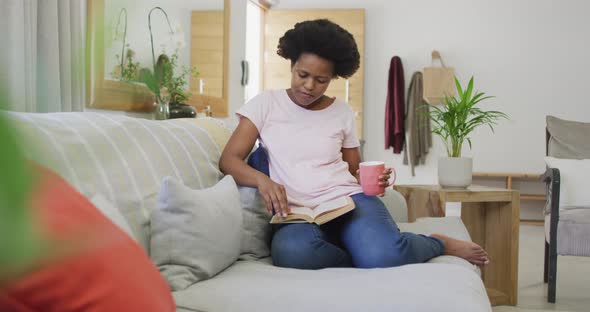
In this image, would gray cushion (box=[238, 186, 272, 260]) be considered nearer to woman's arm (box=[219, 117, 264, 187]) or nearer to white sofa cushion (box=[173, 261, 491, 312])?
woman's arm (box=[219, 117, 264, 187])

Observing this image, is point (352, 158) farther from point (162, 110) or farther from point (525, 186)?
point (525, 186)

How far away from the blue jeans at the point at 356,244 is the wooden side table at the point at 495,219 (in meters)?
0.96

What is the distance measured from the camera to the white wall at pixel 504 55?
265 inches

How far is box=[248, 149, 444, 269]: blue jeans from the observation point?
1.90m

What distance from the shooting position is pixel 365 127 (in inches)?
276

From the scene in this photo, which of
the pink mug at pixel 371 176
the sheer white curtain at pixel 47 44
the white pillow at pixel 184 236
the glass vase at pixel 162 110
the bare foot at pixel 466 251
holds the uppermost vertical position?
the sheer white curtain at pixel 47 44

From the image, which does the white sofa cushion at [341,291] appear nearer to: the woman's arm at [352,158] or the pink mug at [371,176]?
the pink mug at [371,176]

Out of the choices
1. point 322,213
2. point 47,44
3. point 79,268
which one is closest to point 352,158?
point 322,213

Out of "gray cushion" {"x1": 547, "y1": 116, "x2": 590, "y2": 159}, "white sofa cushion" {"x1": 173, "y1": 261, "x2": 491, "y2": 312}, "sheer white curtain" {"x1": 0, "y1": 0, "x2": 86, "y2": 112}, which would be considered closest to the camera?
"white sofa cushion" {"x1": 173, "y1": 261, "x2": 491, "y2": 312}

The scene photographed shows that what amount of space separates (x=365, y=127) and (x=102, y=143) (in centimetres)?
553

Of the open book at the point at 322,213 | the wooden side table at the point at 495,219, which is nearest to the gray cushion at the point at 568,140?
the wooden side table at the point at 495,219

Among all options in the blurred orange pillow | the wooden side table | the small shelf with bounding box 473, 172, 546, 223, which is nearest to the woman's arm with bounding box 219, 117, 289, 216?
the blurred orange pillow

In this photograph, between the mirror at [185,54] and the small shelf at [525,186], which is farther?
the small shelf at [525,186]

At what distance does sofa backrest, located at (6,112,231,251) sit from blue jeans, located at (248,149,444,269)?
1.21ft
